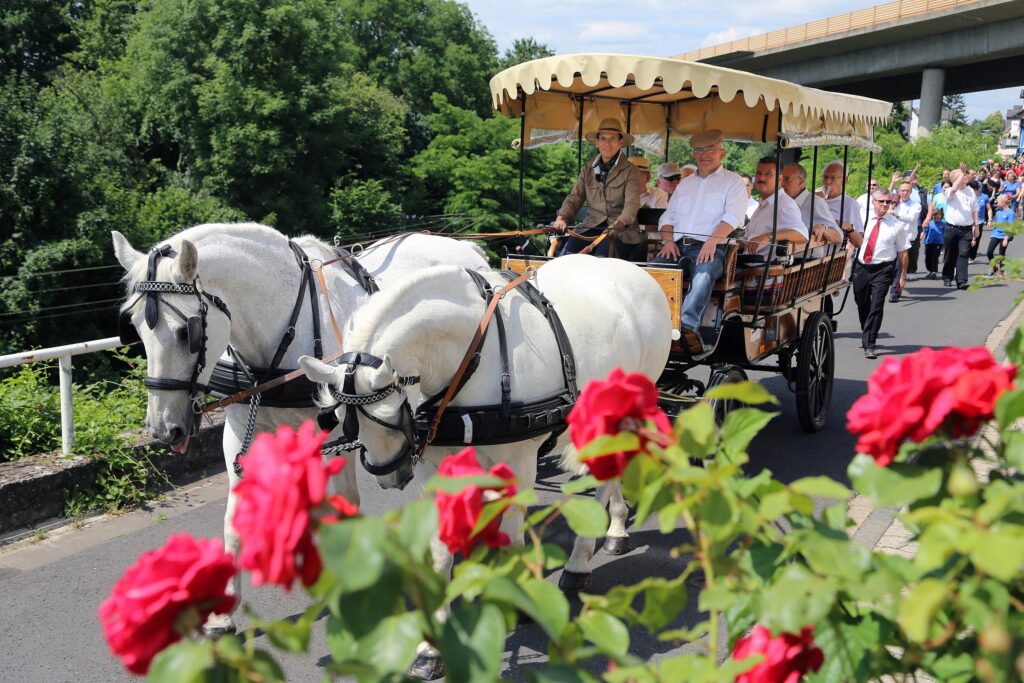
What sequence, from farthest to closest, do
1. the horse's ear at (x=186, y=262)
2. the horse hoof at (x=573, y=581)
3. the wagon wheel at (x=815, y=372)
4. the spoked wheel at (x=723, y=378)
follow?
the wagon wheel at (x=815, y=372)
the spoked wheel at (x=723, y=378)
the horse hoof at (x=573, y=581)
the horse's ear at (x=186, y=262)

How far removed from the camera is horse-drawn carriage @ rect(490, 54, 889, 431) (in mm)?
5609

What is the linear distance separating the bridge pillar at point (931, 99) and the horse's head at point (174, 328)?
44.3m

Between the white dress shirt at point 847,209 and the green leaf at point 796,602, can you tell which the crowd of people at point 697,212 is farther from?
the green leaf at point 796,602

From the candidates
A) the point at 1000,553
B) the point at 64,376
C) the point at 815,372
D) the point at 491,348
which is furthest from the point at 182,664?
the point at 815,372

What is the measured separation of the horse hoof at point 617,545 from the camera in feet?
17.1

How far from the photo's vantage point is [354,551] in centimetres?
105

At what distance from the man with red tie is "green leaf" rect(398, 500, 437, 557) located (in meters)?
10.2

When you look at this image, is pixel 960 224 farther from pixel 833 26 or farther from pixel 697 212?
pixel 833 26

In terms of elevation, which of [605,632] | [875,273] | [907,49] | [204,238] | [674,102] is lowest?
[875,273]

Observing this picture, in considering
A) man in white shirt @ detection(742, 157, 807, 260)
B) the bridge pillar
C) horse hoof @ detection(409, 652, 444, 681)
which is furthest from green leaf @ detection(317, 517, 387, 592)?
the bridge pillar

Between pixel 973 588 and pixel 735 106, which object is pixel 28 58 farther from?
pixel 973 588

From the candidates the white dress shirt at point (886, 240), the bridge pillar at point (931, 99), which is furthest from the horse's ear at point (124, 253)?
the bridge pillar at point (931, 99)

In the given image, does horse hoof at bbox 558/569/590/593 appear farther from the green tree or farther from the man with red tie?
the green tree

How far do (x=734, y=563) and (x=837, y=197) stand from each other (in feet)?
27.9
